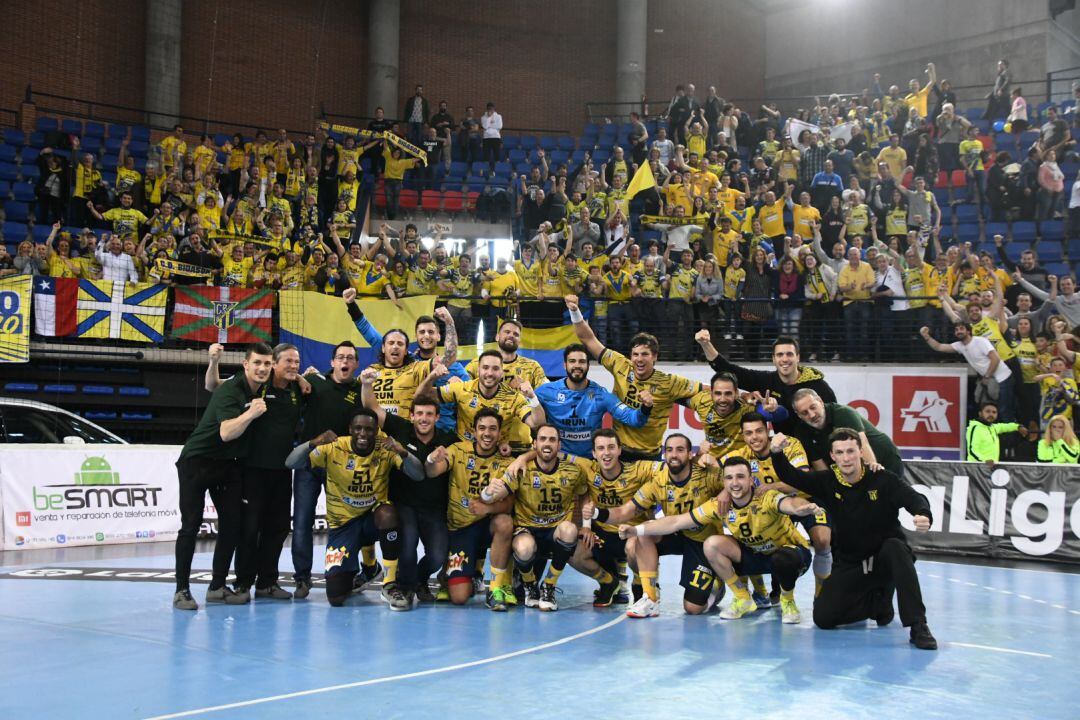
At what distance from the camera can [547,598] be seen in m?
9.34

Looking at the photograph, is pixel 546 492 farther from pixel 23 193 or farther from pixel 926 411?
pixel 23 193

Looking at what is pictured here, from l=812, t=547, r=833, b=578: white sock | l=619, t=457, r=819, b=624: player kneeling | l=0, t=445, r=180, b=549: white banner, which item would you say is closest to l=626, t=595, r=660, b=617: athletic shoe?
l=619, t=457, r=819, b=624: player kneeling

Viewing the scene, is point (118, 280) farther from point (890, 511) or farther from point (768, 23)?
point (768, 23)

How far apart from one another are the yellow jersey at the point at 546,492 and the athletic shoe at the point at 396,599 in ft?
3.97

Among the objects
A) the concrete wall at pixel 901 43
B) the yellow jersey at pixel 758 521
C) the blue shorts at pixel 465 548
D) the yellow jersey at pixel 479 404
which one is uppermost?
the concrete wall at pixel 901 43

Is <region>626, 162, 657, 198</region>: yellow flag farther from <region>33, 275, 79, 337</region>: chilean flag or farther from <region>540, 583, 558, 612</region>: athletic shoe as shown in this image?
<region>540, 583, 558, 612</region>: athletic shoe

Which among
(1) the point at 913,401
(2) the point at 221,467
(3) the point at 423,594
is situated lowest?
(3) the point at 423,594

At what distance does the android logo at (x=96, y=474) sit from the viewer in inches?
530

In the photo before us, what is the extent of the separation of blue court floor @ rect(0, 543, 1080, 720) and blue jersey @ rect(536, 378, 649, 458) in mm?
1529

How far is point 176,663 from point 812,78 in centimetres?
3155

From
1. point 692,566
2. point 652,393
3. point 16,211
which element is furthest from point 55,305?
point 692,566

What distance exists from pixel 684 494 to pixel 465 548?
6.87ft

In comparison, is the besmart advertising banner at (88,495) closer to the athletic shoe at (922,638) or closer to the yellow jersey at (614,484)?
the yellow jersey at (614,484)

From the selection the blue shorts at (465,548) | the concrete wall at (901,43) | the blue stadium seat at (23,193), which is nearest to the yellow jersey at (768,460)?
the blue shorts at (465,548)
